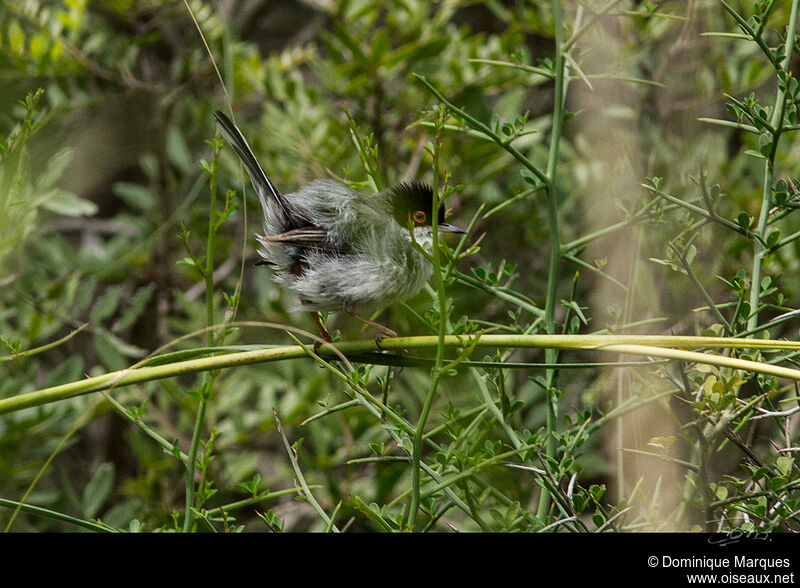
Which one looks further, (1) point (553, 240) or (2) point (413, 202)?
(2) point (413, 202)

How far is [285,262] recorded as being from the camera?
6.28 feet

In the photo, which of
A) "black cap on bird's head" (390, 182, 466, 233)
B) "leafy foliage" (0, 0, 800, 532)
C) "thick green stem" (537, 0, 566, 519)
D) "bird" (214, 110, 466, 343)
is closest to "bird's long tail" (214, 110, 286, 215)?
"bird" (214, 110, 466, 343)

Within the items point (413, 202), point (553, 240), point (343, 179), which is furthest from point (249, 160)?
point (553, 240)

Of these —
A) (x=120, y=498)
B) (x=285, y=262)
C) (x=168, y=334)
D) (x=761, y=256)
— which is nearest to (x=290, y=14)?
(x=168, y=334)

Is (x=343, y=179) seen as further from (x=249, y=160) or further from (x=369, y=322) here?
(x=369, y=322)

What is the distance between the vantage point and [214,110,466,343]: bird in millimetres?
1715

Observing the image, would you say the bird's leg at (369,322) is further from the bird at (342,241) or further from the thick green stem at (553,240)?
the thick green stem at (553,240)

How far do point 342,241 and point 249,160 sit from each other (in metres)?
0.27

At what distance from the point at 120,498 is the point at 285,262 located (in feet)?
7.23

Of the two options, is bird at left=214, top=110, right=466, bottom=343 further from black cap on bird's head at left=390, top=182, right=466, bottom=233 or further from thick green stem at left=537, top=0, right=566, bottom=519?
thick green stem at left=537, top=0, right=566, bottom=519

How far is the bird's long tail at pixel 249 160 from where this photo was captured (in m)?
1.65

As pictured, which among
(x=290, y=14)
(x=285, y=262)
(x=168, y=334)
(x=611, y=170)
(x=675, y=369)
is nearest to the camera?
(x=675, y=369)

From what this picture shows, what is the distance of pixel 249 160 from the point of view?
70.9 inches
